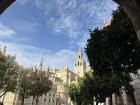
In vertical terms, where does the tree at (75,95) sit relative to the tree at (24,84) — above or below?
below

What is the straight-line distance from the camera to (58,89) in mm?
122062

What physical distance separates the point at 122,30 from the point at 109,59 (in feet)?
8.48

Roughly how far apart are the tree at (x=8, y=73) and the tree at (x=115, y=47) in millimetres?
30892

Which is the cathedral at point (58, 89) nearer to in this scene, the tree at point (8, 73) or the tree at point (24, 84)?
the tree at point (24, 84)

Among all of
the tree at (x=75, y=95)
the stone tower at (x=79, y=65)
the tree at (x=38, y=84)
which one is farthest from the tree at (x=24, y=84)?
the stone tower at (x=79, y=65)

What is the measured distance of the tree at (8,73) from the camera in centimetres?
4293

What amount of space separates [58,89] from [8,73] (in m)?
80.1

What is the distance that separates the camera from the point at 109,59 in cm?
1540

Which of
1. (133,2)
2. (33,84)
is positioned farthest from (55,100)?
(133,2)

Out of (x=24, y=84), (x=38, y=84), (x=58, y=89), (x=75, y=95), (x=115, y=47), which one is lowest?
(x=75, y=95)

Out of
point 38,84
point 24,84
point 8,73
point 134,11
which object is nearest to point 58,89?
point 38,84

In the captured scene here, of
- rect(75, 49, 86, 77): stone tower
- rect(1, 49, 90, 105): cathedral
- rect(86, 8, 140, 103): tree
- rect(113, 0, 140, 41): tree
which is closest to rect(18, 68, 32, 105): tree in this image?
rect(1, 49, 90, 105): cathedral

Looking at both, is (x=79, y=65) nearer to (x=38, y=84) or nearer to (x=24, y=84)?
(x=38, y=84)

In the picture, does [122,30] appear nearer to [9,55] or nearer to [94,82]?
[94,82]
